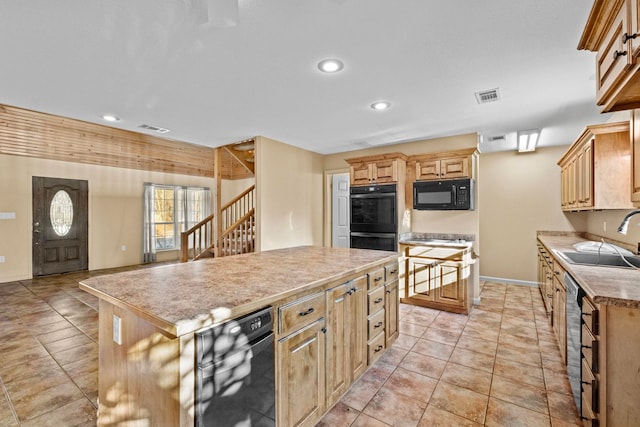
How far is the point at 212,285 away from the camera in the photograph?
5.33ft

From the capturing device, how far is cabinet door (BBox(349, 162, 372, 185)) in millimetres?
4763

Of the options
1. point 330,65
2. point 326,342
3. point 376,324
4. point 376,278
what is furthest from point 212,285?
point 330,65

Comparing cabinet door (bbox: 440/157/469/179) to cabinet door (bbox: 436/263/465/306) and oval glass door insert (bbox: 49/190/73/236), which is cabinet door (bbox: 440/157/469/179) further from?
oval glass door insert (bbox: 49/190/73/236)

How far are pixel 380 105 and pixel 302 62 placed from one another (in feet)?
4.10

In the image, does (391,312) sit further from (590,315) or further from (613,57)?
(613,57)

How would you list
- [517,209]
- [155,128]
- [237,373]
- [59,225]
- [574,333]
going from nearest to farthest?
[237,373] < [574,333] < [155,128] < [517,209] < [59,225]

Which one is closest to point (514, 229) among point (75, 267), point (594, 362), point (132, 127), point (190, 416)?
point (594, 362)

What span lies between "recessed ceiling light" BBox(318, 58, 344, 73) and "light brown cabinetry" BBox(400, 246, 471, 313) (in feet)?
8.94

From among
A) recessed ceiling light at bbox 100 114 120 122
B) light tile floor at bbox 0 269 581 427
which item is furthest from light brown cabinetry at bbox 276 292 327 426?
recessed ceiling light at bbox 100 114 120 122

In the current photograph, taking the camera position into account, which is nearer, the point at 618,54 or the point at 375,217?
the point at 618,54

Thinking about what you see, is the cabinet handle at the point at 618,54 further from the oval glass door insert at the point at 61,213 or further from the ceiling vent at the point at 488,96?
the oval glass door insert at the point at 61,213

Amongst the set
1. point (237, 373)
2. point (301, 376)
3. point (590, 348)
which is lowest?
point (301, 376)

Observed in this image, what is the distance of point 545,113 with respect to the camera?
350 cm

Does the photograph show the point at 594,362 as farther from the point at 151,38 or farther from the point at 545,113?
the point at 151,38
